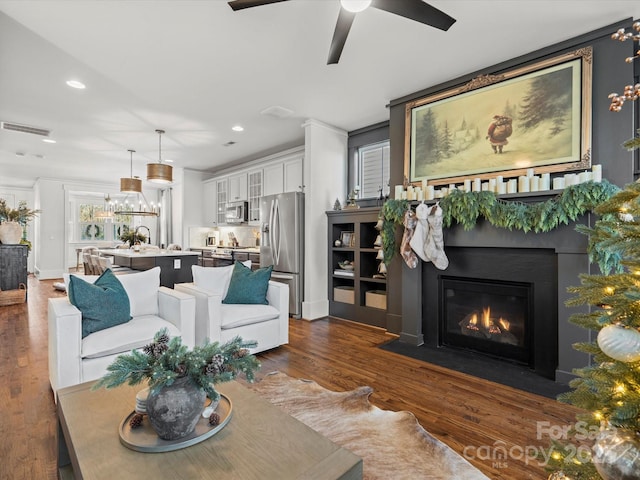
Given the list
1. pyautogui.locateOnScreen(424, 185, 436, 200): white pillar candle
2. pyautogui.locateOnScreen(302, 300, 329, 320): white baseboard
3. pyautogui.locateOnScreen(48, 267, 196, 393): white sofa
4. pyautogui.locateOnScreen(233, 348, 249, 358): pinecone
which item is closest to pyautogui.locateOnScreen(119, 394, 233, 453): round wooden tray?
pyautogui.locateOnScreen(233, 348, 249, 358): pinecone

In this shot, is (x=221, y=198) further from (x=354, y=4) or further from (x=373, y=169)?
(x=354, y=4)

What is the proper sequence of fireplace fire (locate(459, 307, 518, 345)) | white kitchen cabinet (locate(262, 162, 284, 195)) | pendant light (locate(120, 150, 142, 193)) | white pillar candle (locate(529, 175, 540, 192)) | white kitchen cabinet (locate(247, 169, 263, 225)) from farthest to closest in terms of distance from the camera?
1. white kitchen cabinet (locate(247, 169, 263, 225))
2. white kitchen cabinet (locate(262, 162, 284, 195))
3. pendant light (locate(120, 150, 142, 193))
4. fireplace fire (locate(459, 307, 518, 345))
5. white pillar candle (locate(529, 175, 540, 192))

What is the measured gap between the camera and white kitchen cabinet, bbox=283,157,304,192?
212 inches

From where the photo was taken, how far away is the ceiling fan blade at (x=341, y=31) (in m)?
2.00

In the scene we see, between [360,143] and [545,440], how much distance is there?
4082 mm

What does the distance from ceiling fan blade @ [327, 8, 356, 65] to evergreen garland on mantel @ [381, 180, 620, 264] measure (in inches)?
64.4

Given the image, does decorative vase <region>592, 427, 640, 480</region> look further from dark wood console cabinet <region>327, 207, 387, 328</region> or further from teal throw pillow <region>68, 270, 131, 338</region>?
dark wood console cabinet <region>327, 207, 387, 328</region>

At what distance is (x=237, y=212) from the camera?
21.9 feet

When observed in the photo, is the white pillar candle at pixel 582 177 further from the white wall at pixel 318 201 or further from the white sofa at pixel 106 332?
the white sofa at pixel 106 332

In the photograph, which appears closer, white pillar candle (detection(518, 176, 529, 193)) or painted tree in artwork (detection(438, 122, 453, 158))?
white pillar candle (detection(518, 176, 529, 193))

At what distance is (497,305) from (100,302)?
342 centimetres

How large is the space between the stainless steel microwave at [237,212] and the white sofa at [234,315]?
308 cm

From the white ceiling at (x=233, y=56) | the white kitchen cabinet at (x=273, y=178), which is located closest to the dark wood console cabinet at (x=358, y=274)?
the white ceiling at (x=233, y=56)

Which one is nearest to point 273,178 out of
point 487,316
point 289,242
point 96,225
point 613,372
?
point 289,242
